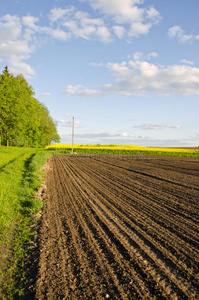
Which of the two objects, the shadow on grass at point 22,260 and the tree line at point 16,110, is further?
the tree line at point 16,110

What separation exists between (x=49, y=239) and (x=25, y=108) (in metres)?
46.6

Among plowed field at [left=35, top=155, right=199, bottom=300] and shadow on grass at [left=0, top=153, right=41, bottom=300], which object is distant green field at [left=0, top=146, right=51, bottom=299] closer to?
shadow on grass at [left=0, top=153, right=41, bottom=300]

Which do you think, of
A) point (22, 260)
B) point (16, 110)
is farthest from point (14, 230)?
point (16, 110)

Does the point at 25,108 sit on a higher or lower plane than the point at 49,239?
higher

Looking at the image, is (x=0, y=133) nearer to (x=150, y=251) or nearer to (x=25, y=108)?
(x=25, y=108)

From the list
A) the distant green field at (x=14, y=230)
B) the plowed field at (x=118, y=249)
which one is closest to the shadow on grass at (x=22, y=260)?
the distant green field at (x=14, y=230)

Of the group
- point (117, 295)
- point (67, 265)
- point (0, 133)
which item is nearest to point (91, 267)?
point (67, 265)

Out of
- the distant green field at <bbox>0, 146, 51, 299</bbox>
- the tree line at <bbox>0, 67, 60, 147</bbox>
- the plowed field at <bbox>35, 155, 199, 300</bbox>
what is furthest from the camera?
the tree line at <bbox>0, 67, 60, 147</bbox>

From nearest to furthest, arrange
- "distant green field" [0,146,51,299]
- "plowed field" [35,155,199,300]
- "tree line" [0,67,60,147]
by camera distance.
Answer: "plowed field" [35,155,199,300]
"distant green field" [0,146,51,299]
"tree line" [0,67,60,147]

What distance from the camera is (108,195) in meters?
9.25

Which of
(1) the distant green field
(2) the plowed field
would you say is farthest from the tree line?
(2) the plowed field

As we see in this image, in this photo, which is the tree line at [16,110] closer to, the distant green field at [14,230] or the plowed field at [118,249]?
the distant green field at [14,230]

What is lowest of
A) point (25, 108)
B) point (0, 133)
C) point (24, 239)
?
point (24, 239)

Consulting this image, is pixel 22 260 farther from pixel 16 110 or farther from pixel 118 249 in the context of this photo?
pixel 16 110
